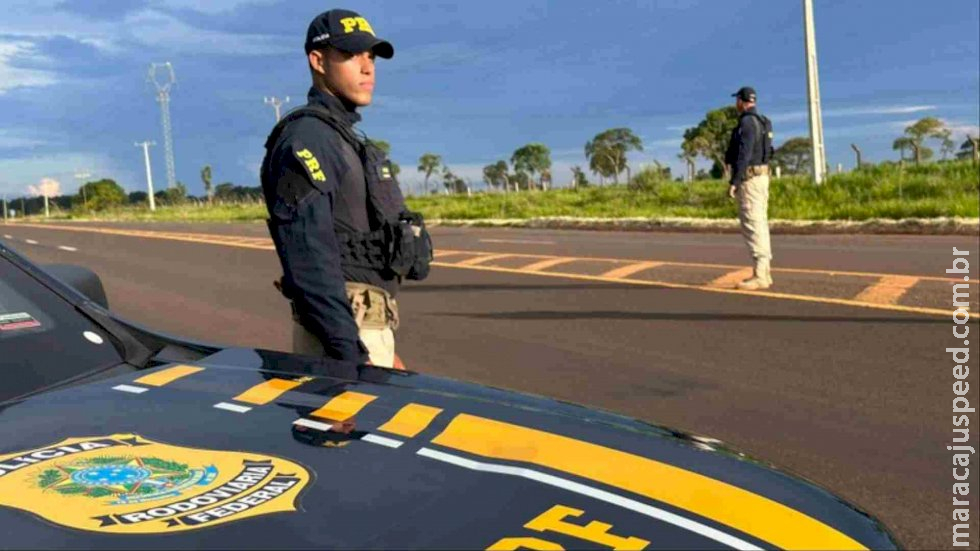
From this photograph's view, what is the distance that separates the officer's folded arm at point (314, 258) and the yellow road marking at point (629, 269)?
25.3 ft

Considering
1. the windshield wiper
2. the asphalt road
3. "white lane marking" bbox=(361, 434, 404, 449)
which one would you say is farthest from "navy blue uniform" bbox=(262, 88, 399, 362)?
the asphalt road

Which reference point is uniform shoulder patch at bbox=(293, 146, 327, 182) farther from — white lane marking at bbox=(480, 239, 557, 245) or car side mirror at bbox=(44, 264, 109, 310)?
white lane marking at bbox=(480, 239, 557, 245)

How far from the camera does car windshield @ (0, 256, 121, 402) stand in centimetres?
200

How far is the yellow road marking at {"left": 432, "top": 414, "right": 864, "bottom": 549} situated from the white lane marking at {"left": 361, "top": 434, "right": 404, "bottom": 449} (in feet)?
0.24

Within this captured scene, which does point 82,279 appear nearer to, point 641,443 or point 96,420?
point 96,420

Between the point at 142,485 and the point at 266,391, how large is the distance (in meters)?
0.54

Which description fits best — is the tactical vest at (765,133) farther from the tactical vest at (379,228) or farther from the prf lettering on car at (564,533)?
the prf lettering on car at (564,533)

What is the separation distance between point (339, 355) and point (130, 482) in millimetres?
1362

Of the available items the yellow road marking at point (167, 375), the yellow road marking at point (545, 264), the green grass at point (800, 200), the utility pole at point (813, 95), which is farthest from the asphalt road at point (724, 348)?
the utility pole at point (813, 95)

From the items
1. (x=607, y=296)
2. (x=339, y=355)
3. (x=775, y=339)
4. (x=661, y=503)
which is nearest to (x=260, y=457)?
(x=661, y=503)

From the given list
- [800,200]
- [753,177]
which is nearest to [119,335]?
[753,177]

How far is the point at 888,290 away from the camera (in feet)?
26.6

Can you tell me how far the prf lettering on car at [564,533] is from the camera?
1.14 meters

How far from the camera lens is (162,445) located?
4.91 feet
